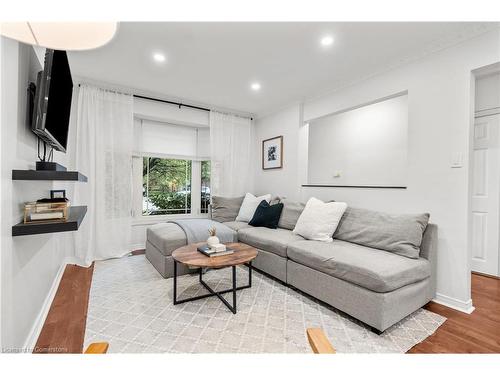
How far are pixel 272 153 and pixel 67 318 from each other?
3458 mm

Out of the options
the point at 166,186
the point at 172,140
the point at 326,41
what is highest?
the point at 326,41

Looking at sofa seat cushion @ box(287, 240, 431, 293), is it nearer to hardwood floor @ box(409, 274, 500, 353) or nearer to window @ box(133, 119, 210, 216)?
hardwood floor @ box(409, 274, 500, 353)

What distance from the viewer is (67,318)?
1839mm

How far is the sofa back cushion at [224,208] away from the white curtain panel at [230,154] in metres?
0.31

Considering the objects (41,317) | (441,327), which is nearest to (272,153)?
(441,327)

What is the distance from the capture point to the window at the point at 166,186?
3904 millimetres

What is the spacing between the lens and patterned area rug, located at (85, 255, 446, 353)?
1.52 m

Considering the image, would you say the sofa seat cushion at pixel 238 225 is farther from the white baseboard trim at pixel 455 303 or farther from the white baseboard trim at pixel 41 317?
the white baseboard trim at pixel 455 303

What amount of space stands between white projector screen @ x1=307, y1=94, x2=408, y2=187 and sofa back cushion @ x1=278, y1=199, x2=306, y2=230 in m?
1.27

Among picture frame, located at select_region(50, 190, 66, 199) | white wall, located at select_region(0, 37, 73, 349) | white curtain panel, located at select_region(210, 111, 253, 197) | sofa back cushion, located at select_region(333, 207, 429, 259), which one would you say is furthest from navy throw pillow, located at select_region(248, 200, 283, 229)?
white wall, located at select_region(0, 37, 73, 349)

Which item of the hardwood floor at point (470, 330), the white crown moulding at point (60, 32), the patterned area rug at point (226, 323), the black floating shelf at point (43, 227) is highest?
the white crown moulding at point (60, 32)

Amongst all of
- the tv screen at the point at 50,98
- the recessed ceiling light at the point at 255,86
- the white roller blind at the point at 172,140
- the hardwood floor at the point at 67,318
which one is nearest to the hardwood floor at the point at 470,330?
the hardwood floor at the point at 67,318

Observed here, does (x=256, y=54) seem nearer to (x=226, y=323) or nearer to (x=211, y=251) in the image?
(x=211, y=251)

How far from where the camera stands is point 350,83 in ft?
9.66
